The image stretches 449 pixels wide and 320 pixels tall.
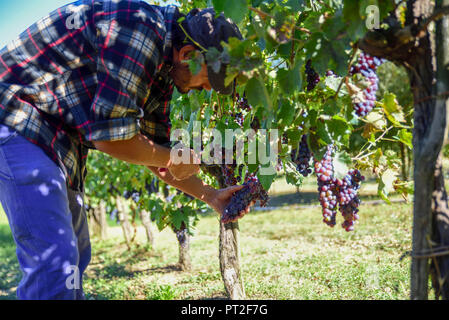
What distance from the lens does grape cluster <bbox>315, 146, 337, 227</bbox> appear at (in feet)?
7.11

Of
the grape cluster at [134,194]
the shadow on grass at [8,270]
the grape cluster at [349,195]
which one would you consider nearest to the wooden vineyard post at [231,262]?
the grape cluster at [349,195]

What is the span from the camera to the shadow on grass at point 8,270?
546cm

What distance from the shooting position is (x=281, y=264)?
16.9 ft

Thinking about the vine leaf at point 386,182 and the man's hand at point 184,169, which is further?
the vine leaf at point 386,182

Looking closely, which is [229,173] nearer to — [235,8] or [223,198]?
[223,198]

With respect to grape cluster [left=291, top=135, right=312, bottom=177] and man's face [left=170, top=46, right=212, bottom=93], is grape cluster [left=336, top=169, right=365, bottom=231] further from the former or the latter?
man's face [left=170, top=46, right=212, bottom=93]

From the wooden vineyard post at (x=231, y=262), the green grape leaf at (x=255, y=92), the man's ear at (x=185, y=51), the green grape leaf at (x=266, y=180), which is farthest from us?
the wooden vineyard post at (x=231, y=262)

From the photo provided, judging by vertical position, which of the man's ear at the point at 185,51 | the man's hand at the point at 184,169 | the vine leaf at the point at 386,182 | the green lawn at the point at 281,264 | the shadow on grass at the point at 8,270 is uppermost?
the man's ear at the point at 185,51

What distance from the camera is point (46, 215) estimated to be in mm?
1658

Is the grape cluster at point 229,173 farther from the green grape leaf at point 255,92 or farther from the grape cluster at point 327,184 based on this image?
the green grape leaf at point 255,92

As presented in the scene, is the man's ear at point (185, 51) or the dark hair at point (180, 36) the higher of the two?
the dark hair at point (180, 36)

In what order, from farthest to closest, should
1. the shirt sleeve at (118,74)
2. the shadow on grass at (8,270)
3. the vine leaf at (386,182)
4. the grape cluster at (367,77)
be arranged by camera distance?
the shadow on grass at (8,270), the vine leaf at (386,182), the grape cluster at (367,77), the shirt sleeve at (118,74)

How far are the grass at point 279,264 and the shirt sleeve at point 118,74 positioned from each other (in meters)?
2.19
